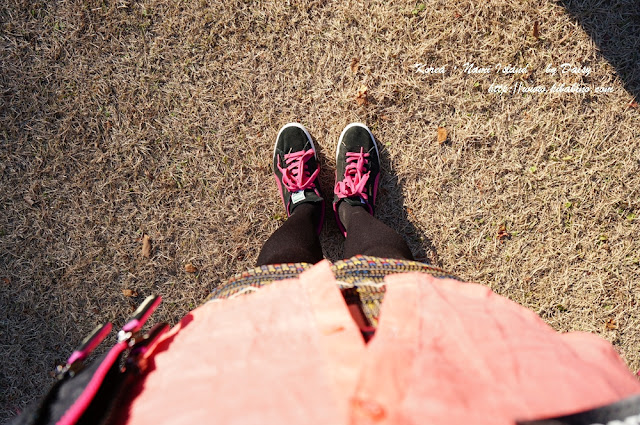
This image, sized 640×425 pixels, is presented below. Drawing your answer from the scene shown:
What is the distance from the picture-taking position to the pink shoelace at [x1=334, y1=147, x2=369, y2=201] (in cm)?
207

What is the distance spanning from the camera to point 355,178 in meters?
2.09

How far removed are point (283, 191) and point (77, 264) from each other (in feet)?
3.90

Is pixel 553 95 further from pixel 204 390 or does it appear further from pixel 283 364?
pixel 204 390

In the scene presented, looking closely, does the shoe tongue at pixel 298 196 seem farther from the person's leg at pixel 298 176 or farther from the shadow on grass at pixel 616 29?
the shadow on grass at pixel 616 29

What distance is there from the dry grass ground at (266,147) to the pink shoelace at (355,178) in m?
0.17

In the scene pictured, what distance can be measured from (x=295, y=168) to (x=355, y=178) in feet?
1.06

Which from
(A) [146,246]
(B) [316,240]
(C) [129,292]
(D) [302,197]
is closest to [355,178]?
(D) [302,197]

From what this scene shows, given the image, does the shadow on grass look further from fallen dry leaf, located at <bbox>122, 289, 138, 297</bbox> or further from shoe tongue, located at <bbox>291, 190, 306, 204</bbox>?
fallen dry leaf, located at <bbox>122, 289, 138, 297</bbox>

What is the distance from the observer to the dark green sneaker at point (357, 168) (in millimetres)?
2084

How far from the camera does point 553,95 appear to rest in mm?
2100

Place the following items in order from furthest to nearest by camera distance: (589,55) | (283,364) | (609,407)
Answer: (589,55)
(283,364)
(609,407)

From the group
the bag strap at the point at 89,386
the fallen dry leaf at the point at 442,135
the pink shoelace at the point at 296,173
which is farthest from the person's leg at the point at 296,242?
the fallen dry leaf at the point at 442,135

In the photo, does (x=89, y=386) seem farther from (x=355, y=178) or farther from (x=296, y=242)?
(x=355, y=178)

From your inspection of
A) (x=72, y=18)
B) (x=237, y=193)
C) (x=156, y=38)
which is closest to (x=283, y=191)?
(x=237, y=193)
